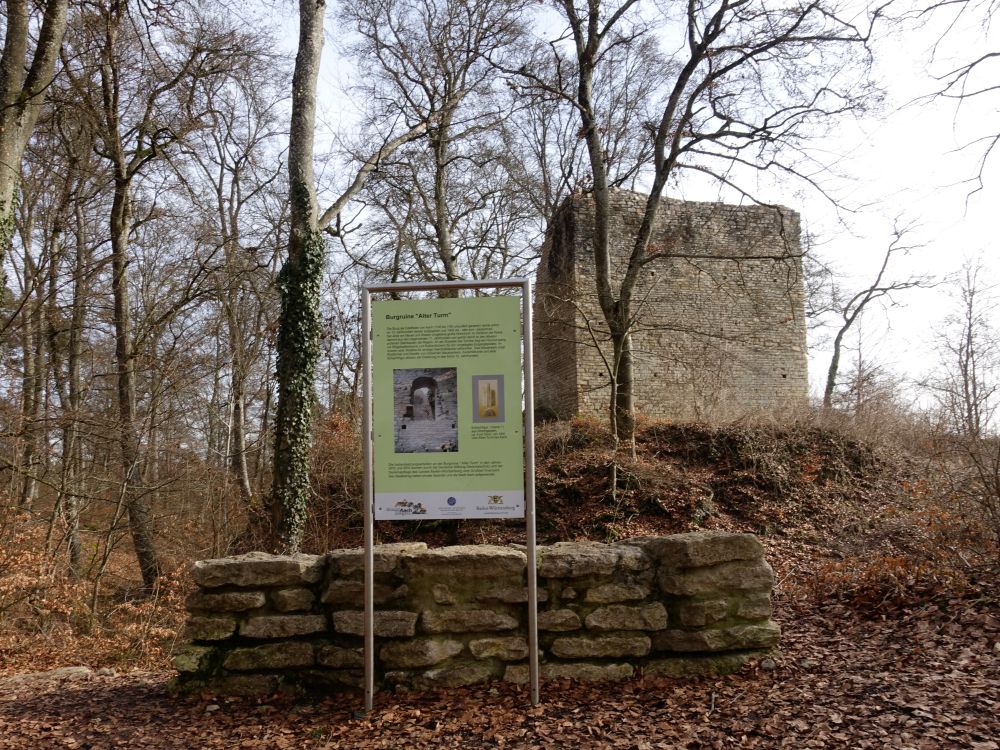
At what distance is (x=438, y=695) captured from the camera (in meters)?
4.31

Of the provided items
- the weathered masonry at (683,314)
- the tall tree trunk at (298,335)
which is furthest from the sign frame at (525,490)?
the weathered masonry at (683,314)

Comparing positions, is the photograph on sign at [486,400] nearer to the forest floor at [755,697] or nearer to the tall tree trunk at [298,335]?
the forest floor at [755,697]

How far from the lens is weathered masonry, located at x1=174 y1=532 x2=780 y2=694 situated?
14.4ft

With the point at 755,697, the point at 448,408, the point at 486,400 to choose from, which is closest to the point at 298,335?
the point at 448,408

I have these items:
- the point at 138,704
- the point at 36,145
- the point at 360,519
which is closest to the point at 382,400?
the point at 138,704

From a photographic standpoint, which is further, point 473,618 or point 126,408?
point 126,408

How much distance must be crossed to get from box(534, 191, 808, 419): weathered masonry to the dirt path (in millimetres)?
11417

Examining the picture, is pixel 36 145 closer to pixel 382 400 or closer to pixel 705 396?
pixel 382 400

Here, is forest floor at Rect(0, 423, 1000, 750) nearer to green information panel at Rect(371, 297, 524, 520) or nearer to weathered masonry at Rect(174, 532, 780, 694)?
weathered masonry at Rect(174, 532, 780, 694)

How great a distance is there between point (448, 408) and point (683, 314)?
14.5 metres

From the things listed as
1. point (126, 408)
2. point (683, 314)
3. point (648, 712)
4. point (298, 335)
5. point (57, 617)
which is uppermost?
point (683, 314)

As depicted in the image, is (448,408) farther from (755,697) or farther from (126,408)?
(126,408)

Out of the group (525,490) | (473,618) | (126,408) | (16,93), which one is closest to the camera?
(525,490)

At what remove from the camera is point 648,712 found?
157 inches
